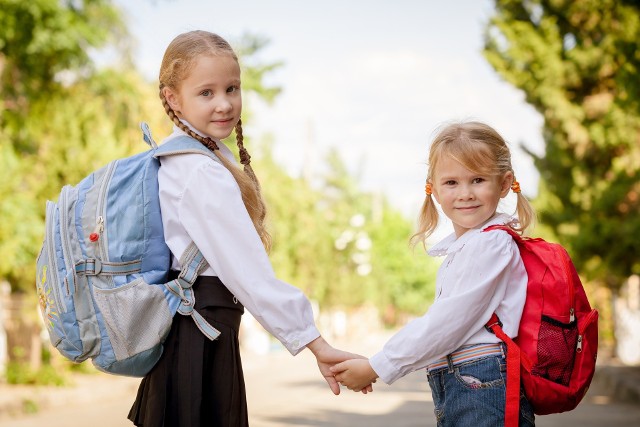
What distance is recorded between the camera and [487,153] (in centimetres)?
332

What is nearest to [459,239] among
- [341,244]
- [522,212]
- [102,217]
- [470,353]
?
[522,212]

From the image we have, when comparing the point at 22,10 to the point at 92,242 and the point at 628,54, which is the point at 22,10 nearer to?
the point at 628,54

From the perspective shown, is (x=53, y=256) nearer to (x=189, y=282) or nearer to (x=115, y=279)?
(x=115, y=279)

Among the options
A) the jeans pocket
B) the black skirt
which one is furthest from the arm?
the jeans pocket

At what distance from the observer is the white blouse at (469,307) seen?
3.12 metres

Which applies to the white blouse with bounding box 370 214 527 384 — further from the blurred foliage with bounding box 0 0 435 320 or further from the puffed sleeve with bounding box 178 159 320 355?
the blurred foliage with bounding box 0 0 435 320

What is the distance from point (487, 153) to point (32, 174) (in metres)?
13.1

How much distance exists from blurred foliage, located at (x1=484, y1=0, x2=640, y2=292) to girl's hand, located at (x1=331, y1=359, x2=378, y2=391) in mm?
12743

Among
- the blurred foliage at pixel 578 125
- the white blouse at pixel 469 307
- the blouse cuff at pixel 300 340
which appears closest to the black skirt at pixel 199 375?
the blouse cuff at pixel 300 340

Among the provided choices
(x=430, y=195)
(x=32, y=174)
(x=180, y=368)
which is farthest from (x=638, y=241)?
(x=180, y=368)

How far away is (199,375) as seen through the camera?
2988 millimetres

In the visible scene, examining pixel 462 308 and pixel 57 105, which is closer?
pixel 462 308

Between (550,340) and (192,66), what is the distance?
55.1 inches

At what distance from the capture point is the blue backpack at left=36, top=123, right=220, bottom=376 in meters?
2.94
